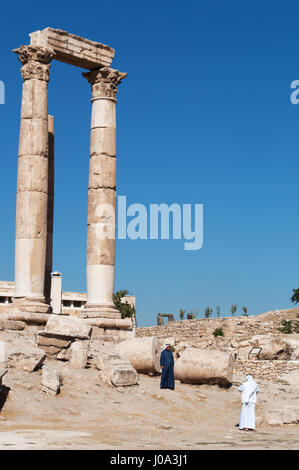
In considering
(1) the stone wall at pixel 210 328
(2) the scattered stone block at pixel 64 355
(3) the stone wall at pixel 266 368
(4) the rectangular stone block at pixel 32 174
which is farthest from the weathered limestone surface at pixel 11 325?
(1) the stone wall at pixel 210 328

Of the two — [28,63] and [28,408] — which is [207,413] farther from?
[28,63]

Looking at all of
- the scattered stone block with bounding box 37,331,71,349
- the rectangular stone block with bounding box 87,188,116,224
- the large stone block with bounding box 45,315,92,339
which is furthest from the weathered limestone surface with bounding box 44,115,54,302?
the scattered stone block with bounding box 37,331,71,349

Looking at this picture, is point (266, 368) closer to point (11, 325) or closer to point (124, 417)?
point (11, 325)

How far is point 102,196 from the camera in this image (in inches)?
1014

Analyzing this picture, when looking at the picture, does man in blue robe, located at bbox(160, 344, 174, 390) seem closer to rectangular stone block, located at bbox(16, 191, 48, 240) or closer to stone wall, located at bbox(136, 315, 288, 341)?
rectangular stone block, located at bbox(16, 191, 48, 240)

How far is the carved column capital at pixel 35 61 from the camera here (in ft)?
80.8

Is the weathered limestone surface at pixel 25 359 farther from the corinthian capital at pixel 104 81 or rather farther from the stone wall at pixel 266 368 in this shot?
the stone wall at pixel 266 368

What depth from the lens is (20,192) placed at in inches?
954

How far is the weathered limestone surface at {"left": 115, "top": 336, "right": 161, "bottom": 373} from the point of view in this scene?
20594 mm

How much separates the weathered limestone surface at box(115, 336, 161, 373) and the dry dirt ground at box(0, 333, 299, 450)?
0.96 feet

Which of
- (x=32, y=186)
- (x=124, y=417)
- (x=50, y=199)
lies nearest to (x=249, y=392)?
(x=124, y=417)

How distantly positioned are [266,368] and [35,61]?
43.7 ft

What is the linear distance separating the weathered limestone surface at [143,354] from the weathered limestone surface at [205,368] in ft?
2.48
